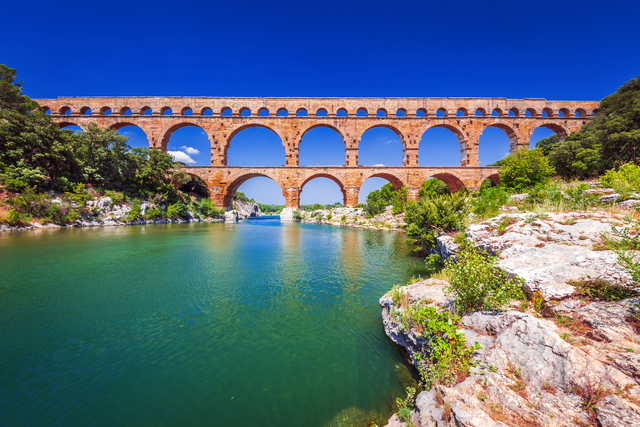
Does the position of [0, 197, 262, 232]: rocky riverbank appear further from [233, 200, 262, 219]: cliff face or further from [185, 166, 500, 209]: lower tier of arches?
[233, 200, 262, 219]: cliff face

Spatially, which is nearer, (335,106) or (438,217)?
(438,217)

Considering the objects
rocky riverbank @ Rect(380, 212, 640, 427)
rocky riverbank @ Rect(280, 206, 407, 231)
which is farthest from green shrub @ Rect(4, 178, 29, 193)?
rocky riverbank @ Rect(380, 212, 640, 427)

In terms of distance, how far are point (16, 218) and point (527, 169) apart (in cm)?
3008

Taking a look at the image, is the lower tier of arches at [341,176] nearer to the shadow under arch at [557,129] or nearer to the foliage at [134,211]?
the foliage at [134,211]

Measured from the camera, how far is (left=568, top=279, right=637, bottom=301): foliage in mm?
2354

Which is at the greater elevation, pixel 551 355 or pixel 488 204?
pixel 488 204

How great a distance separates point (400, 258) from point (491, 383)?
258 inches

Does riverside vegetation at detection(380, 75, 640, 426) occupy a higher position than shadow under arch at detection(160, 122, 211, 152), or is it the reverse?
shadow under arch at detection(160, 122, 211, 152)

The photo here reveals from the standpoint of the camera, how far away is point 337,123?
26344 mm

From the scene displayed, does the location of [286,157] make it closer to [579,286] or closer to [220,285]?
[220,285]

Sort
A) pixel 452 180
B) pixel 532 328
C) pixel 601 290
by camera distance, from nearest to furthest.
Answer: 1. pixel 532 328
2. pixel 601 290
3. pixel 452 180

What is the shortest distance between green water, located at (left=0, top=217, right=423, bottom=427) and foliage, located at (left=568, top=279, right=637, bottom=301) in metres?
2.23

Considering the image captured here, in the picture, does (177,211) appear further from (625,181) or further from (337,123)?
(625,181)

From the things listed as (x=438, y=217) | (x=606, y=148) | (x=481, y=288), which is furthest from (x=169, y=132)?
(x=606, y=148)
